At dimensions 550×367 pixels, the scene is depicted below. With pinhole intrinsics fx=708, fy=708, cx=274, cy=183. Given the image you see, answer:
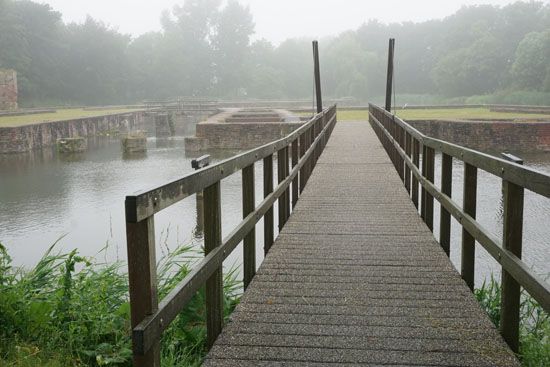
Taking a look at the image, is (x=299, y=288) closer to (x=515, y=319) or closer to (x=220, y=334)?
(x=220, y=334)

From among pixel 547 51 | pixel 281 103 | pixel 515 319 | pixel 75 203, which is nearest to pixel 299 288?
pixel 515 319

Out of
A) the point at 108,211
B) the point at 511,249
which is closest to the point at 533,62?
the point at 108,211

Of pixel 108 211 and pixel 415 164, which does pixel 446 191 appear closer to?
pixel 415 164

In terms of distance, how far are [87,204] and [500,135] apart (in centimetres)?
1705

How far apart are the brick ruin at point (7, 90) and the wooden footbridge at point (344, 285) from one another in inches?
1712

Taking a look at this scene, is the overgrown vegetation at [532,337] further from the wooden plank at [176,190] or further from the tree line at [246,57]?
the tree line at [246,57]

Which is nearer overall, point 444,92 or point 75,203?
point 75,203

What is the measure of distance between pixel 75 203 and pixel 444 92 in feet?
237

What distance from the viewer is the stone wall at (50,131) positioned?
991 inches

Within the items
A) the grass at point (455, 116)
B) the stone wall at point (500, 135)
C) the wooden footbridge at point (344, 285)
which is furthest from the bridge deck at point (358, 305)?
the grass at point (455, 116)

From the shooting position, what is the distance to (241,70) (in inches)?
3492

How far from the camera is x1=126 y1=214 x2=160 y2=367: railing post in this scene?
2.65 metres

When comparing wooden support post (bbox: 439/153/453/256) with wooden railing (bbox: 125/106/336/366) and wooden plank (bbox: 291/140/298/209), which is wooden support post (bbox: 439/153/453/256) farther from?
wooden plank (bbox: 291/140/298/209)

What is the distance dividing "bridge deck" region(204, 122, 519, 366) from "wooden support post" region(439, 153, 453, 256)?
0.35 ft
